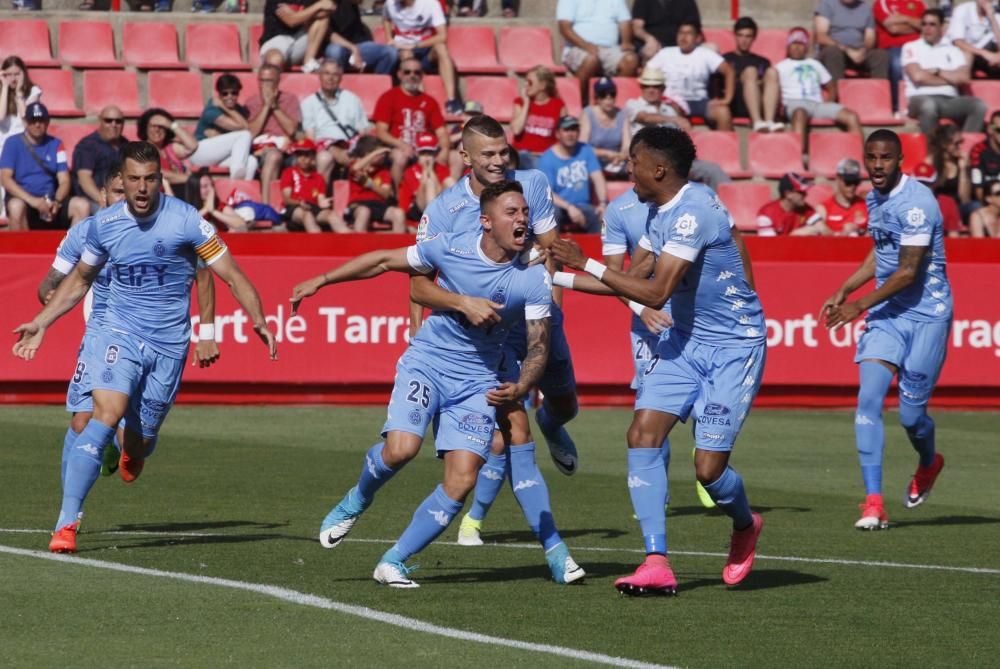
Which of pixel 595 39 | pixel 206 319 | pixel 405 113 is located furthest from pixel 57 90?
pixel 206 319

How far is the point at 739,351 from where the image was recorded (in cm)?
876

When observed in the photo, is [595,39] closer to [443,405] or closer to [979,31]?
[979,31]

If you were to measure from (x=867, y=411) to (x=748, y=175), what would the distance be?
11.4 m

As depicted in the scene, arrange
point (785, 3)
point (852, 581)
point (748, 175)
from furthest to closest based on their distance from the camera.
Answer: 1. point (785, 3)
2. point (748, 175)
3. point (852, 581)

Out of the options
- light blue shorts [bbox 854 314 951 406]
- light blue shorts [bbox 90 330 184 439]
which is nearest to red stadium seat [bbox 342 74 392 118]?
light blue shorts [bbox 854 314 951 406]

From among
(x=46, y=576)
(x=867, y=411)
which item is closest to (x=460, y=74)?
(x=867, y=411)

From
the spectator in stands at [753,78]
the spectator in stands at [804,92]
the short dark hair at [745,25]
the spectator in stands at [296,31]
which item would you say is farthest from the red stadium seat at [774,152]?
the spectator in stands at [296,31]

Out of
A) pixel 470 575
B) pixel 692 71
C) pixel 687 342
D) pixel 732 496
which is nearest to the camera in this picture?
pixel 732 496

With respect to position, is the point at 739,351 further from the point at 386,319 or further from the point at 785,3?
the point at 785,3

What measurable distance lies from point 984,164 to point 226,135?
29.8ft

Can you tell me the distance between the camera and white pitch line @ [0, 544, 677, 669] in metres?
6.92

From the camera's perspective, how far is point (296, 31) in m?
22.7

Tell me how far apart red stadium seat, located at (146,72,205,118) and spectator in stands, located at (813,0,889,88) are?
28.0 ft

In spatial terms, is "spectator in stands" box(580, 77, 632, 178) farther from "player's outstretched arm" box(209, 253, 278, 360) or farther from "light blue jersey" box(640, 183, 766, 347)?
"light blue jersey" box(640, 183, 766, 347)
